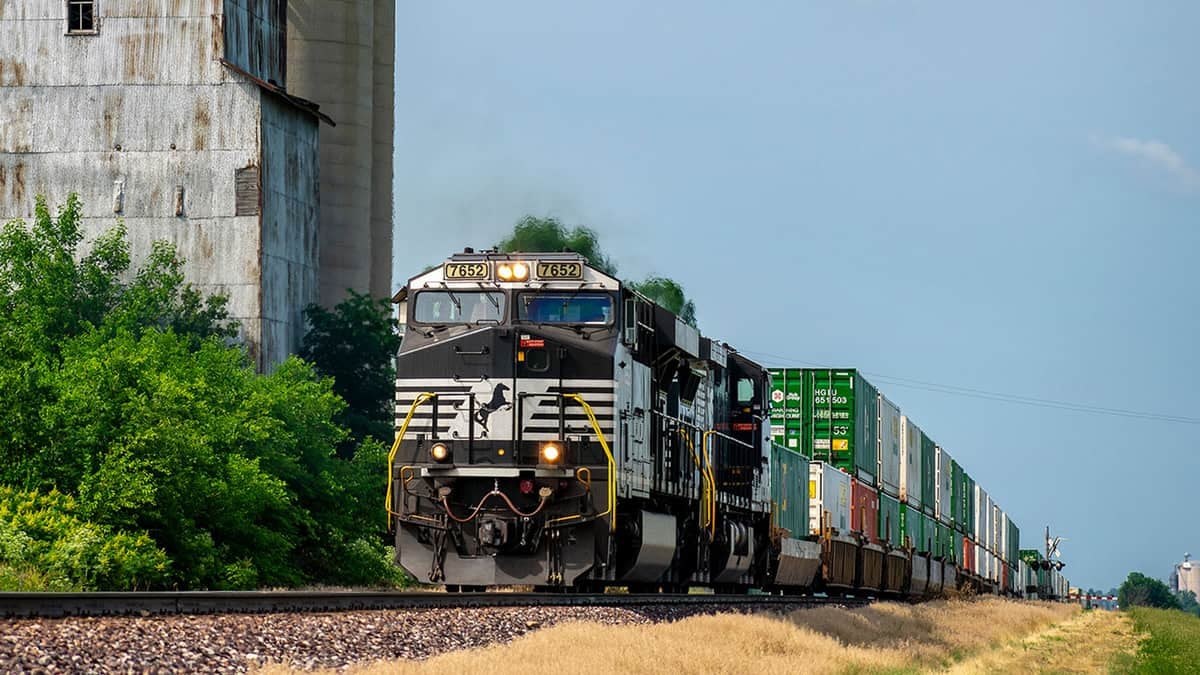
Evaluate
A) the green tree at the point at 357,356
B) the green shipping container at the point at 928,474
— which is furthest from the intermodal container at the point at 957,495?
the green tree at the point at 357,356

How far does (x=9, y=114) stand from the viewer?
44.8 m

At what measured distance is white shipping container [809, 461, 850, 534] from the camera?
34.1 meters

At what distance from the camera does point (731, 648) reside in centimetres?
1661

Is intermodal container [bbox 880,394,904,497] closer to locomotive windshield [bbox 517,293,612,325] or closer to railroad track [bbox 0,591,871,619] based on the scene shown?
railroad track [bbox 0,591,871,619]

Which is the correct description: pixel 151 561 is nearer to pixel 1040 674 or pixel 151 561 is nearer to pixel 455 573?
pixel 455 573

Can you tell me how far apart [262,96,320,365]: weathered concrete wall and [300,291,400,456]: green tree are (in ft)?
4.28

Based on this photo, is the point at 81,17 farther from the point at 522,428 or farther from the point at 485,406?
the point at 522,428

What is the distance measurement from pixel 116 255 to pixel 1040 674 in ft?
97.8

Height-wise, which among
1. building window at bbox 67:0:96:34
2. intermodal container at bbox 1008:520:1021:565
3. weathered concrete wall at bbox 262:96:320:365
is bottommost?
intermodal container at bbox 1008:520:1021:565

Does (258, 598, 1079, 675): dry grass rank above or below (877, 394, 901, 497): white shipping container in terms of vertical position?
below

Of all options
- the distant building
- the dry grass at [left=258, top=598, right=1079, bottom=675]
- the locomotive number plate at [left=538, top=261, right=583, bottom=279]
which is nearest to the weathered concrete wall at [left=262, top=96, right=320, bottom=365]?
the distant building

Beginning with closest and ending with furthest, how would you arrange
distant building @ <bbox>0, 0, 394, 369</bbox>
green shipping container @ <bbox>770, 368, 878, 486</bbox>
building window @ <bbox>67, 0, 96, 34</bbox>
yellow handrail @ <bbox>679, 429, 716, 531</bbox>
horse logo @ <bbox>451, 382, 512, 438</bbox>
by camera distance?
horse logo @ <bbox>451, 382, 512, 438</bbox>, yellow handrail @ <bbox>679, 429, 716, 531</bbox>, green shipping container @ <bbox>770, 368, 878, 486</bbox>, distant building @ <bbox>0, 0, 394, 369</bbox>, building window @ <bbox>67, 0, 96, 34</bbox>

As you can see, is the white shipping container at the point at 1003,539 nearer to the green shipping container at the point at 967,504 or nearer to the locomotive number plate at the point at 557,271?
the green shipping container at the point at 967,504

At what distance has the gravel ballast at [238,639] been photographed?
10.2m
